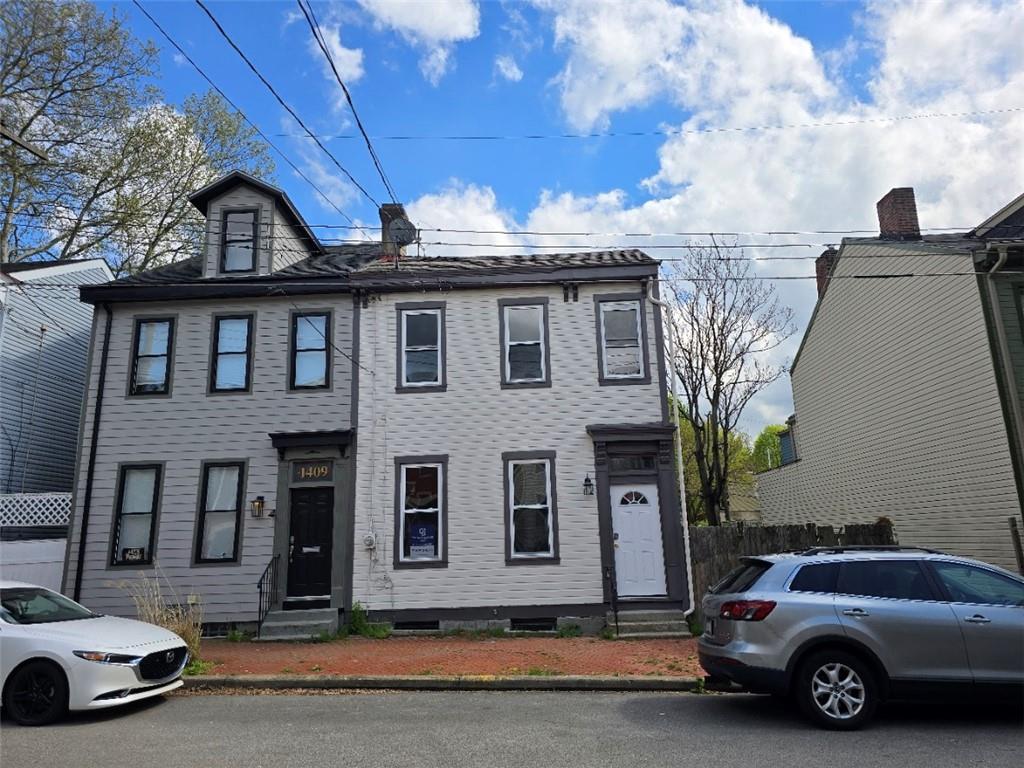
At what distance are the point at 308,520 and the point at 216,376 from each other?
3585mm

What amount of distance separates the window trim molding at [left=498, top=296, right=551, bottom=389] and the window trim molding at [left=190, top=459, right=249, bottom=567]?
17.7 feet

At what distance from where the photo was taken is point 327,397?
1324 centimetres

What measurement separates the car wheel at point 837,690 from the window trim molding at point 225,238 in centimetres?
1274

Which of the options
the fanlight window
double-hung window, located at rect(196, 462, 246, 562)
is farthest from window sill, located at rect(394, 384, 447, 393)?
the fanlight window

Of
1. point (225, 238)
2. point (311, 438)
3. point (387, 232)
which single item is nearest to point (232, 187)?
point (225, 238)

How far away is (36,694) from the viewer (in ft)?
21.3

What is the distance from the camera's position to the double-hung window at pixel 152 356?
44.5 feet

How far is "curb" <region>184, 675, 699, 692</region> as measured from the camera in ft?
26.4

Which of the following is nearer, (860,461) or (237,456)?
(237,456)

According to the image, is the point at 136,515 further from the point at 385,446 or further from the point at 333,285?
the point at 333,285

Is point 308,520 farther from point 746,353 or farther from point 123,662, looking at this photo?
point 746,353

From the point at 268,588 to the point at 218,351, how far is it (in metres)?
4.92

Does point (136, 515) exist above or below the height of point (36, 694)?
above

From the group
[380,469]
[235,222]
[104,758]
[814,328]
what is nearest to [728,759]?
[104,758]
